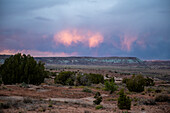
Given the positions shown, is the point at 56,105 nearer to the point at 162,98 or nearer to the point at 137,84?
the point at 162,98

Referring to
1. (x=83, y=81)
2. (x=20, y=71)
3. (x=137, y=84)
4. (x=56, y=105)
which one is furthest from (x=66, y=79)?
(x=56, y=105)

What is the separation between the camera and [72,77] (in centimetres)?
4094

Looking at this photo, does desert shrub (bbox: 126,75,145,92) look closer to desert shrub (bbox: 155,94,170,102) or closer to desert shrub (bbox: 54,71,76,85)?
desert shrub (bbox: 155,94,170,102)

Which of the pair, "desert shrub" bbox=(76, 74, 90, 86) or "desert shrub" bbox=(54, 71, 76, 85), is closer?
"desert shrub" bbox=(54, 71, 76, 85)

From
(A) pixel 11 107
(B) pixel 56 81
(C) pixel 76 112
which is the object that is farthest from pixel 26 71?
(C) pixel 76 112

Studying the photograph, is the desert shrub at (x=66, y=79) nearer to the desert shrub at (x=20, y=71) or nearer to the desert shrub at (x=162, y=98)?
the desert shrub at (x=20, y=71)

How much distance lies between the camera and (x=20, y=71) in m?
31.0

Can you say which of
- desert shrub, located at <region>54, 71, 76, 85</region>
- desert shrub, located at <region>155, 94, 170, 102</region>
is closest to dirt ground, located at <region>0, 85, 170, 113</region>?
desert shrub, located at <region>155, 94, 170, 102</region>

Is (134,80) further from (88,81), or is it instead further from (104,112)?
(104,112)

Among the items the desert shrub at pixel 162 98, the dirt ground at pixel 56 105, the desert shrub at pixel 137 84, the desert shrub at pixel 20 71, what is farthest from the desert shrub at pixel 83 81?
the desert shrub at pixel 162 98

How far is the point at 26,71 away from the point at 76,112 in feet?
66.5

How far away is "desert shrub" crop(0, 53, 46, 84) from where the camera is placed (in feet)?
101

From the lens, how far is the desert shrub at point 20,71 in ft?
101

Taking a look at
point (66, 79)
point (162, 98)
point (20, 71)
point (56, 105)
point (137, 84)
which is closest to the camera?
point (56, 105)
